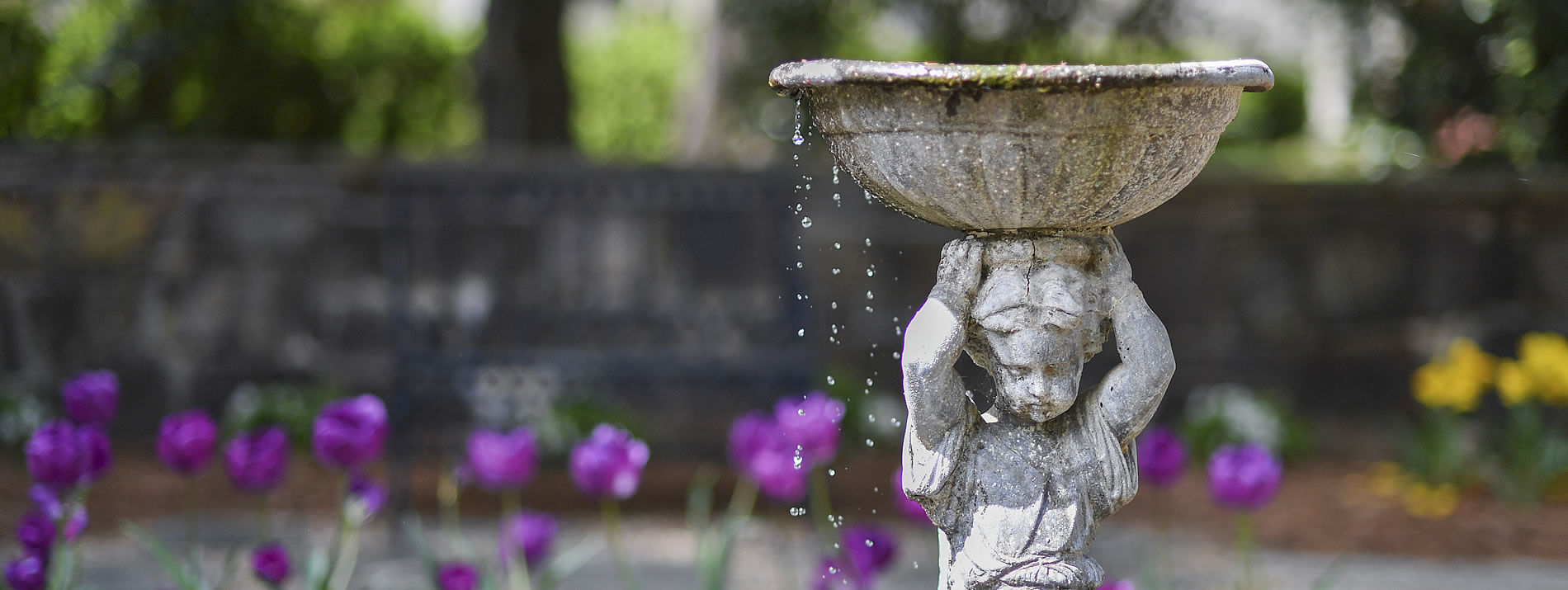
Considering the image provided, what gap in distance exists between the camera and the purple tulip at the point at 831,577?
111 inches

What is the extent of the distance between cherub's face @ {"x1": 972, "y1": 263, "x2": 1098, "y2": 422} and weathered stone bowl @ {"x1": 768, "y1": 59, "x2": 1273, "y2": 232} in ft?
0.32

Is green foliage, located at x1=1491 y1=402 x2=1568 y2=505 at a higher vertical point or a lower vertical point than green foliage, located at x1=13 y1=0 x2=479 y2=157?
lower

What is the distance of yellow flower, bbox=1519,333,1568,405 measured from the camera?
17.1 ft

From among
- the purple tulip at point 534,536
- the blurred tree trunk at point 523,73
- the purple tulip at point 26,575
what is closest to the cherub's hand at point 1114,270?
the purple tulip at point 534,536

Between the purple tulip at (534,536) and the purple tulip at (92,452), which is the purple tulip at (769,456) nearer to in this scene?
the purple tulip at (534,536)

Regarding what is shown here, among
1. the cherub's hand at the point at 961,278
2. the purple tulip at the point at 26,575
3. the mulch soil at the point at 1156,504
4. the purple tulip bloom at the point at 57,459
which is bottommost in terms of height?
the mulch soil at the point at 1156,504

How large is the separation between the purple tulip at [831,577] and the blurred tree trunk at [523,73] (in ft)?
15.7

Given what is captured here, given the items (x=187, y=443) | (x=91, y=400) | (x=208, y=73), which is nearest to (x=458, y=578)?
(x=187, y=443)

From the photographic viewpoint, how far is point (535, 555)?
2.93 m

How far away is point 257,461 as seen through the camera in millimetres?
2895

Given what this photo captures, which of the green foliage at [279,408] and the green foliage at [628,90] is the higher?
the green foliage at [628,90]

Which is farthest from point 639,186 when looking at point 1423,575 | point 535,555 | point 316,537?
point 1423,575

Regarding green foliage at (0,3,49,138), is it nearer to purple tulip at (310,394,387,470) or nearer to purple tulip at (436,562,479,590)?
purple tulip at (310,394,387,470)

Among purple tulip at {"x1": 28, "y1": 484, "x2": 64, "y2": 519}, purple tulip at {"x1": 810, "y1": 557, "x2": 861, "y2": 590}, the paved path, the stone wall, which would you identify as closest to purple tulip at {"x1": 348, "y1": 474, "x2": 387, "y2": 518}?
purple tulip at {"x1": 28, "y1": 484, "x2": 64, "y2": 519}
